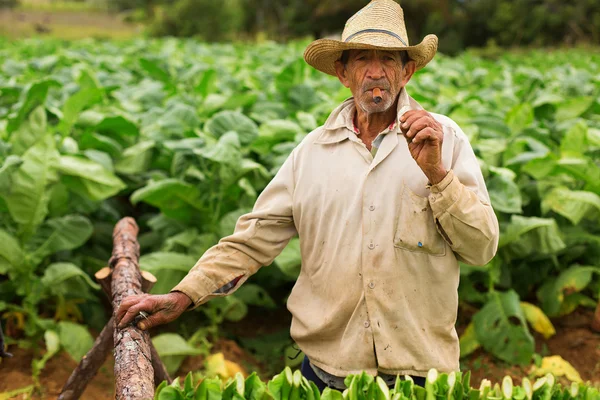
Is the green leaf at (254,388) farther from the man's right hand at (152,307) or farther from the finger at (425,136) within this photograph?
the finger at (425,136)

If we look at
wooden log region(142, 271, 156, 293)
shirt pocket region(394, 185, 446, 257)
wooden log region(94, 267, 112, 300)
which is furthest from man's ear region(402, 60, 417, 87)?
wooden log region(94, 267, 112, 300)

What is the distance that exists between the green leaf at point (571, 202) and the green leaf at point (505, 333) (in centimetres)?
57

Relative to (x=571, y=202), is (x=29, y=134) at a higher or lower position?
higher

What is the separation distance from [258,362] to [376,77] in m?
2.47

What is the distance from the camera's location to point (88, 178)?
3.88m

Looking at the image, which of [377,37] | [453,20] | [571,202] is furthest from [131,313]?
[453,20]

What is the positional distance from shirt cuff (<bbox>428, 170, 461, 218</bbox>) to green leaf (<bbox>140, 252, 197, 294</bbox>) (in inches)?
84.6

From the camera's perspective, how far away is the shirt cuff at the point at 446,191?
1.97m


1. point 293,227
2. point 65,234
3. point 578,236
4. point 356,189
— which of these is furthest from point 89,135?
point 578,236

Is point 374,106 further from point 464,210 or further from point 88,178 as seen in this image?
point 88,178

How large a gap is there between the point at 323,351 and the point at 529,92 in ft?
16.2

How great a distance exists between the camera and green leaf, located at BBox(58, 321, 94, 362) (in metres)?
3.79

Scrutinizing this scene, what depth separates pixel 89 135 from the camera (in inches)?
180

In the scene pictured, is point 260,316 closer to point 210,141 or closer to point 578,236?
point 210,141
